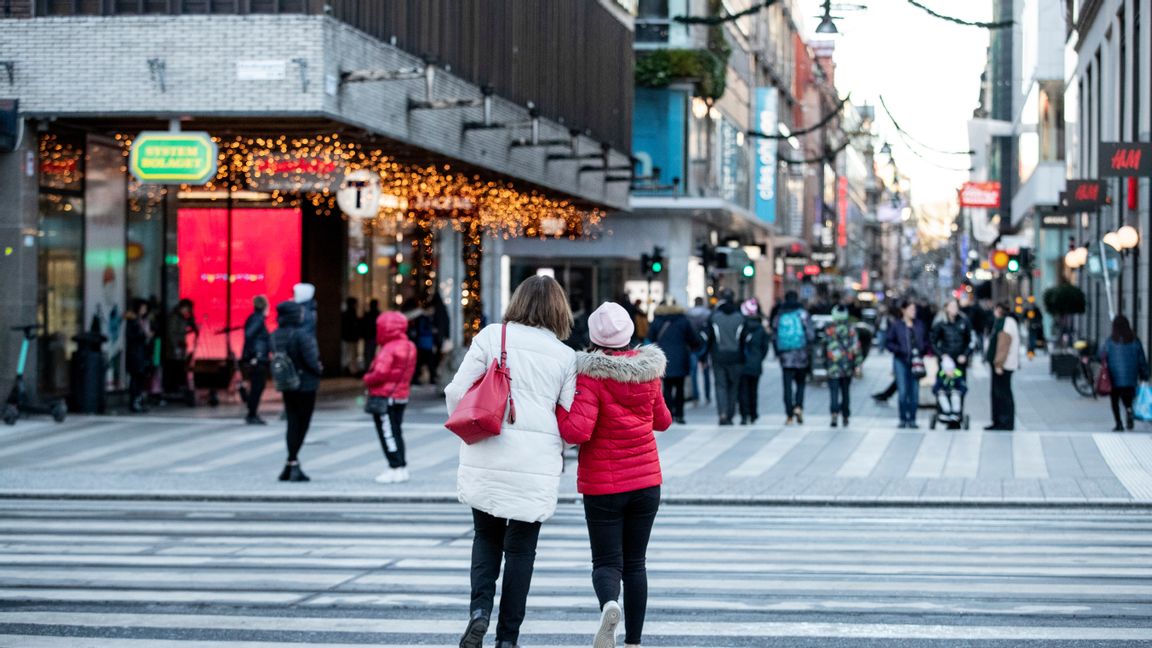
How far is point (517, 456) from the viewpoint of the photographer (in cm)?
693

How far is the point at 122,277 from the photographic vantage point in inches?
978

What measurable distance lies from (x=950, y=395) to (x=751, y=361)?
266 cm

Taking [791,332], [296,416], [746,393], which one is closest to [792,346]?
[791,332]

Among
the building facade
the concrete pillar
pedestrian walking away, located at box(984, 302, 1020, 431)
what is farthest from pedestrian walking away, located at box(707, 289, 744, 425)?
the concrete pillar

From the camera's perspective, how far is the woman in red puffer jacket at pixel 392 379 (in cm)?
1509

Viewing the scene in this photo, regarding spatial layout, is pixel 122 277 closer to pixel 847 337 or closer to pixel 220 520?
pixel 847 337

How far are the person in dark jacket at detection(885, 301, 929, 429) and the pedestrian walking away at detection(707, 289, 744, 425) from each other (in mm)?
2077

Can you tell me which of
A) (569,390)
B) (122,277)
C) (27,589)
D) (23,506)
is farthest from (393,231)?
(569,390)

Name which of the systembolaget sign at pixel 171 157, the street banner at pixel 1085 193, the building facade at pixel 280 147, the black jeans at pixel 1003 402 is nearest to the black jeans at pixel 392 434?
the building facade at pixel 280 147

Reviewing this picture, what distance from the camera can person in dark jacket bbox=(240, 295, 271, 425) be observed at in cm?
2205

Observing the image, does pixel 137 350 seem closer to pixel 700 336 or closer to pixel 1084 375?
pixel 700 336

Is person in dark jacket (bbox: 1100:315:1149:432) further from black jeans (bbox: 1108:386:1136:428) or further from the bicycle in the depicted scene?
the bicycle

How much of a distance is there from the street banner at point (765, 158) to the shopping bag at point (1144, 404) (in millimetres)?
36227

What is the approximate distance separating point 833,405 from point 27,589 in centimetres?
1433
